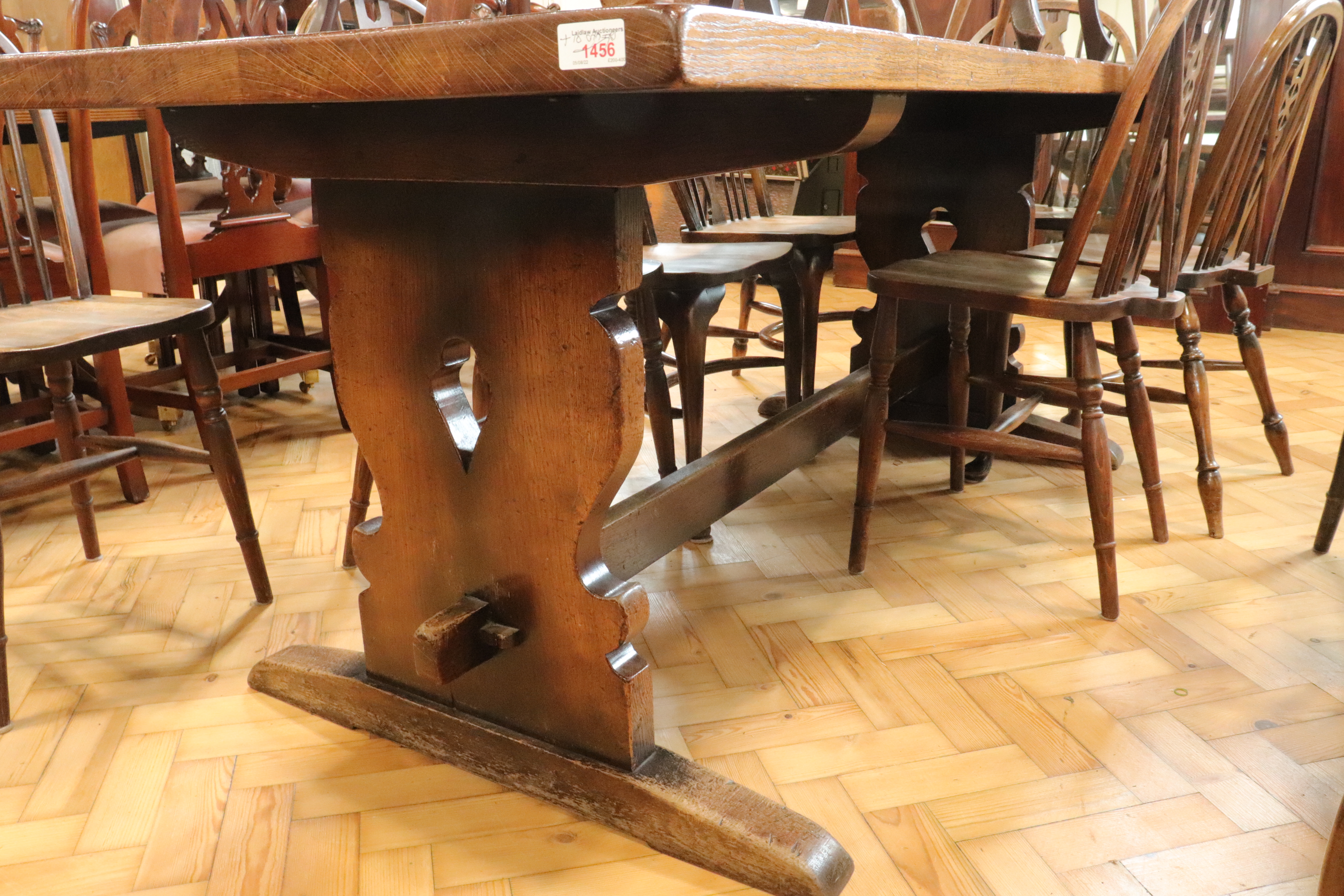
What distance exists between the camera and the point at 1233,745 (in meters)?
1.26

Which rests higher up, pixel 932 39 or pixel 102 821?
pixel 932 39

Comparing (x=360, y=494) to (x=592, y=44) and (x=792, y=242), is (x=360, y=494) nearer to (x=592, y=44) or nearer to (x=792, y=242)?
(x=792, y=242)

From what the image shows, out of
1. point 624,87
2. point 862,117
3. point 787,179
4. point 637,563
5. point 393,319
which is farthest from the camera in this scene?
point 787,179

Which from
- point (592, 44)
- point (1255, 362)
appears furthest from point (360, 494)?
point (1255, 362)

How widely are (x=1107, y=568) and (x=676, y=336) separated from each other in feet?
2.70

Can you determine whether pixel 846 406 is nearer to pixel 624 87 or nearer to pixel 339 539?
pixel 339 539

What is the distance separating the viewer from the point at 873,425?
1710mm

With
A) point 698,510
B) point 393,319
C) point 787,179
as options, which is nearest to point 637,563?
point 698,510

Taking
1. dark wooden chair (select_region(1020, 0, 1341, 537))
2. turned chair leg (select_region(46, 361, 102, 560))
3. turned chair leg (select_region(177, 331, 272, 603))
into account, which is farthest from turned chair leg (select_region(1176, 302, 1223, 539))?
turned chair leg (select_region(46, 361, 102, 560))

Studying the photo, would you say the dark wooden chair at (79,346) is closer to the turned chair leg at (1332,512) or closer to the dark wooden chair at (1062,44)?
the dark wooden chair at (1062,44)

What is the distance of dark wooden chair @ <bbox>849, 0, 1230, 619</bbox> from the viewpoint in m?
1.42

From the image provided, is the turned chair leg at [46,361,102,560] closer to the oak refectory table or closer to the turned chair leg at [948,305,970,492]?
the oak refectory table

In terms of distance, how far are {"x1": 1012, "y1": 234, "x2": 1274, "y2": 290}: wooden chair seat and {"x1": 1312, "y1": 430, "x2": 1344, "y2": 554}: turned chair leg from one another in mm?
378

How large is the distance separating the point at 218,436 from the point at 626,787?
868 mm
